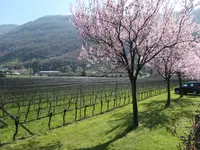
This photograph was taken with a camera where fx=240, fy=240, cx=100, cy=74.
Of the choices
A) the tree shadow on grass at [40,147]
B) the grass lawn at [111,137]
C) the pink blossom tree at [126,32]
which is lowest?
the tree shadow on grass at [40,147]

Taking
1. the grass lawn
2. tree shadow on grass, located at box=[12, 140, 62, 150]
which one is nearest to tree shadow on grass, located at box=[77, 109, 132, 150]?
the grass lawn

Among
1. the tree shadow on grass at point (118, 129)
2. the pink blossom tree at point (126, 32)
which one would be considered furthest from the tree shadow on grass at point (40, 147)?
the pink blossom tree at point (126, 32)

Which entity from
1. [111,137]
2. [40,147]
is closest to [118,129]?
[111,137]

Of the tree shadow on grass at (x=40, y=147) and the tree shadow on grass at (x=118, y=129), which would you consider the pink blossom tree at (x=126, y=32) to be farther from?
the tree shadow on grass at (x=40, y=147)

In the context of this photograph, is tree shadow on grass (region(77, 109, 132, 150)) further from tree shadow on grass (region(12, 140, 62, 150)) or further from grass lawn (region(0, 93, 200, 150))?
tree shadow on grass (region(12, 140, 62, 150))

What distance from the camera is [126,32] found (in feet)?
40.0

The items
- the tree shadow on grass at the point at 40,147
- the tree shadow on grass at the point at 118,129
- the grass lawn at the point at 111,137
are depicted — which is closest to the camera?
the grass lawn at the point at 111,137

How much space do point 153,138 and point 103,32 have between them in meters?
5.30

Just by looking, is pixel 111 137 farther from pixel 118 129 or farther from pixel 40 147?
pixel 40 147

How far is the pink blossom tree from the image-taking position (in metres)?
11.3

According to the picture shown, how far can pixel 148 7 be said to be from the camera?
1166 cm

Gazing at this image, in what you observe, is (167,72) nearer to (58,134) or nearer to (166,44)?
(166,44)

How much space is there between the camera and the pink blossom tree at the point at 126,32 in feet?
36.9

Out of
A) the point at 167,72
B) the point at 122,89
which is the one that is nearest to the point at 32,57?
the point at 122,89
